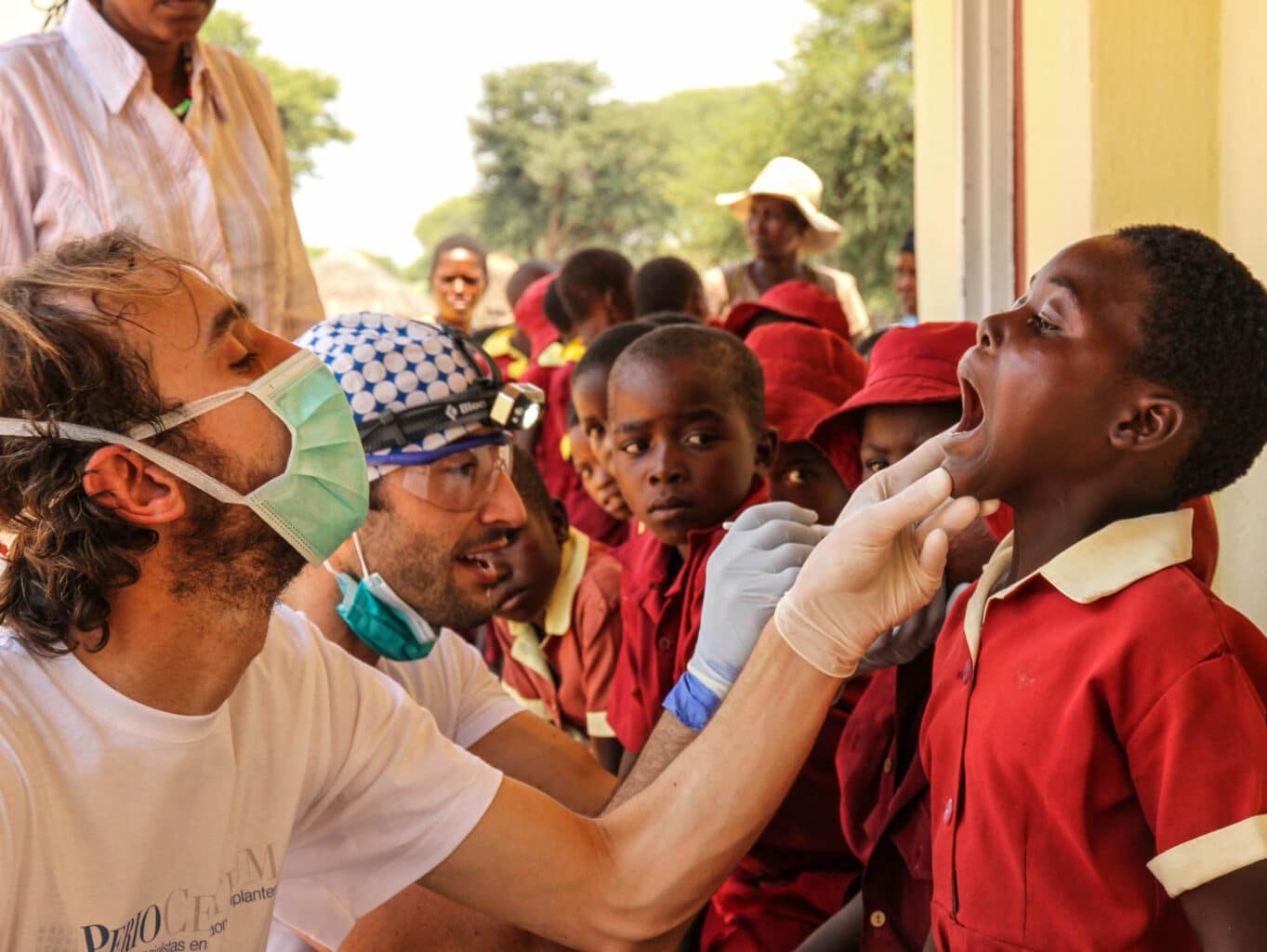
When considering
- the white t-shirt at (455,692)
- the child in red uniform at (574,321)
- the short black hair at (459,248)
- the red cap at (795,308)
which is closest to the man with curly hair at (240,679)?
the white t-shirt at (455,692)

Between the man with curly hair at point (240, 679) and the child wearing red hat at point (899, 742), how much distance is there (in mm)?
188

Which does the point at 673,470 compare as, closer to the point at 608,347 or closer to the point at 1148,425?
the point at 608,347

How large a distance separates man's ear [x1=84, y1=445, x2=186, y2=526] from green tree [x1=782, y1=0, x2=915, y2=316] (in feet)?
39.5

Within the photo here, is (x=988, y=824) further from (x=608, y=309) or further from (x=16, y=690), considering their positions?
(x=608, y=309)

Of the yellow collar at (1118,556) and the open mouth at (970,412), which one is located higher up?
the open mouth at (970,412)

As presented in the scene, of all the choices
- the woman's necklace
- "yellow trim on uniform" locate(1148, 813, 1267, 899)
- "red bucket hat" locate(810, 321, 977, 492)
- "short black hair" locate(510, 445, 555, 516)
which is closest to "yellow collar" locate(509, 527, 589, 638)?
"short black hair" locate(510, 445, 555, 516)

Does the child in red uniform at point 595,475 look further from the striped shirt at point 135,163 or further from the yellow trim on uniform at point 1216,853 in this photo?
the yellow trim on uniform at point 1216,853

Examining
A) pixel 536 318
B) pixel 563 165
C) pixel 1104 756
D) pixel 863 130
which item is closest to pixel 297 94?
pixel 563 165

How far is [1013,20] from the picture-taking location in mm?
3395

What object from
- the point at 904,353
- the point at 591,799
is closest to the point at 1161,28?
the point at 904,353

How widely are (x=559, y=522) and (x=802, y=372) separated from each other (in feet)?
2.37

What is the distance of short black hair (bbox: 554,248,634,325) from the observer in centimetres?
530

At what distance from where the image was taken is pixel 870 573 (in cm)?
171

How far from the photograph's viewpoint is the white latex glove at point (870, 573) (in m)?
1.63
